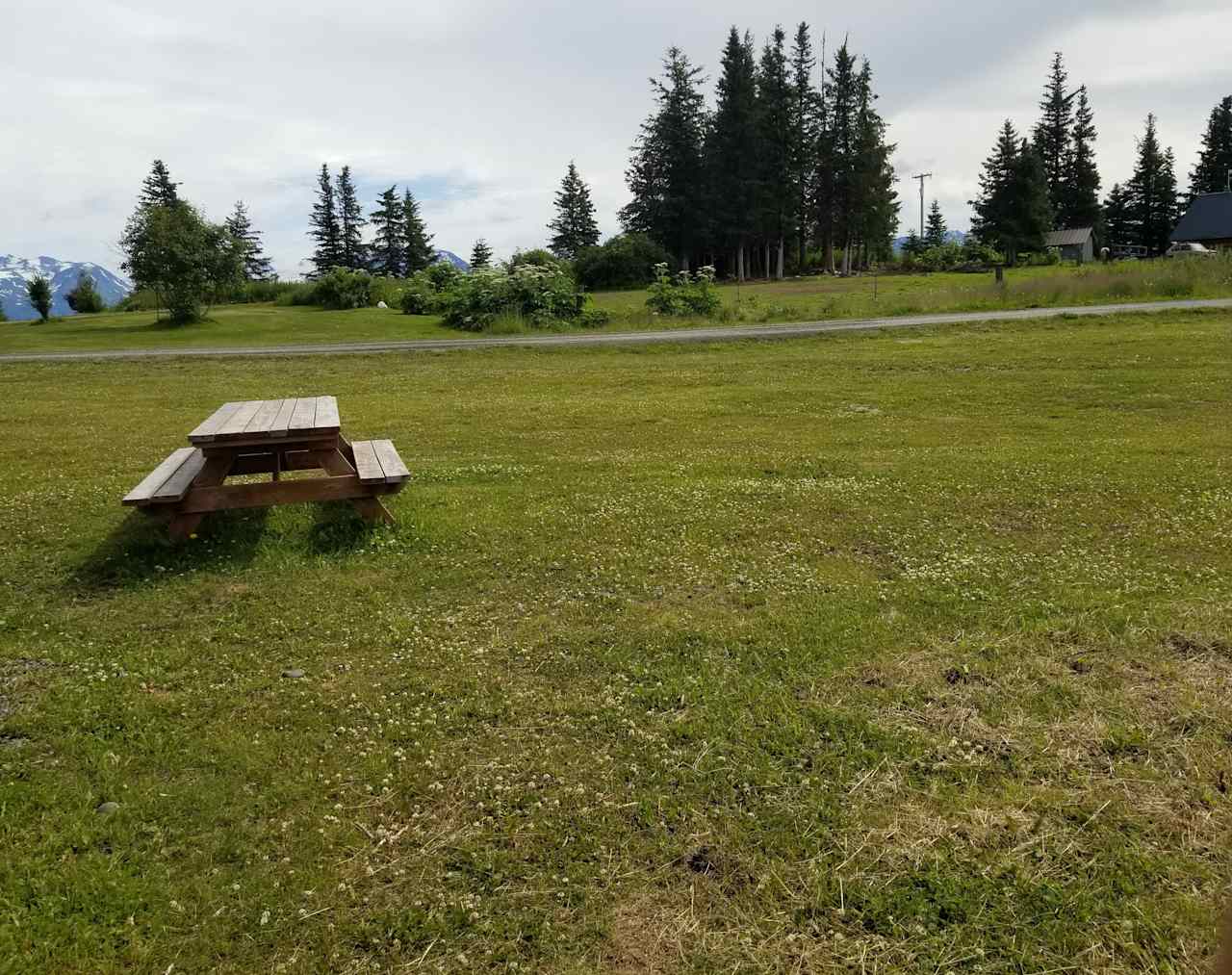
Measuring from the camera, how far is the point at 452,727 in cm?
366

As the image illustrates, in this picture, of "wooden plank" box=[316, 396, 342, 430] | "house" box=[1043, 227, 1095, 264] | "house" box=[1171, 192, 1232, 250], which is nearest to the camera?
"wooden plank" box=[316, 396, 342, 430]

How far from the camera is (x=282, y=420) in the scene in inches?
240

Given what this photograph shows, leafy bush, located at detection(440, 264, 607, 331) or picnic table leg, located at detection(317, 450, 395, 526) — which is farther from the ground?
leafy bush, located at detection(440, 264, 607, 331)

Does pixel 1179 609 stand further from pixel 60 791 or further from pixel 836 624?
pixel 60 791

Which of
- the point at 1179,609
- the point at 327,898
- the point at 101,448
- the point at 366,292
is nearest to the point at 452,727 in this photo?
the point at 327,898

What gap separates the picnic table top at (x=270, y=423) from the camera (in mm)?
5520

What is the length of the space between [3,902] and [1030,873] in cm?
332

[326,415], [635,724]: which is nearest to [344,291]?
[326,415]

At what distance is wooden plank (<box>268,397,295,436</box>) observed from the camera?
221 inches

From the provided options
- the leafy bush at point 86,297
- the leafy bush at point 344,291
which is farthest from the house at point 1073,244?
the leafy bush at point 86,297

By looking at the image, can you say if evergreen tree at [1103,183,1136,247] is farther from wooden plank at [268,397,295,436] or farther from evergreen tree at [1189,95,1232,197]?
wooden plank at [268,397,295,436]

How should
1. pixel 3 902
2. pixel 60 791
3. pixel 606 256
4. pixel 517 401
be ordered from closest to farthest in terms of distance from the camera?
pixel 3 902 → pixel 60 791 → pixel 517 401 → pixel 606 256

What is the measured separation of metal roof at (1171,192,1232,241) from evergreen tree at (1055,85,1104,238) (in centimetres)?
838

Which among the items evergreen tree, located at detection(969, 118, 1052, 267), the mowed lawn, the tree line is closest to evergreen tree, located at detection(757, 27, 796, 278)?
the tree line
